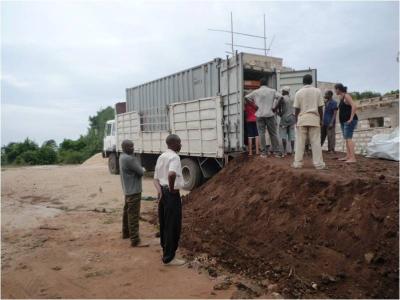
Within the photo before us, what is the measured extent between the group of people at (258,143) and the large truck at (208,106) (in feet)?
2.10

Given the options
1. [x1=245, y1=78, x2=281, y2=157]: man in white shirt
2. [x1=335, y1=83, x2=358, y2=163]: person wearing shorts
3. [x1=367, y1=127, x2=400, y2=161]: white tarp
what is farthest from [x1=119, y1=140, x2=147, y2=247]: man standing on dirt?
[x1=367, y1=127, x2=400, y2=161]: white tarp

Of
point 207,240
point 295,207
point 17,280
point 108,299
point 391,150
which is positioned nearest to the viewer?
point 108,299

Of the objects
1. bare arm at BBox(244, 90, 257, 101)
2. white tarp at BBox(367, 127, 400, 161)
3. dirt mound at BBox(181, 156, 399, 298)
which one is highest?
bare arm at BBox(244, 90, 257, 101)

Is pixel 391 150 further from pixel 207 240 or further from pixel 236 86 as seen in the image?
pixel 207 240

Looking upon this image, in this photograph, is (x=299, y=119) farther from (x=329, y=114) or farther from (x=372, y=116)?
(x=372, y=116)

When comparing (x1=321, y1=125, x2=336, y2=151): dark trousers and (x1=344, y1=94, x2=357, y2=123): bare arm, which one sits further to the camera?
(x1=321, y1=125, x2=336, y2=151): dark trousers

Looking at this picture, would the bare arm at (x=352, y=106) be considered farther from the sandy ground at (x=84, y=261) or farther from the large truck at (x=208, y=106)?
the sandy ground at (x=84, y=261)

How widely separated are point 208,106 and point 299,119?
369 cm

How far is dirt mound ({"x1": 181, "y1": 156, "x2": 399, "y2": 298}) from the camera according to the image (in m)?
3.70

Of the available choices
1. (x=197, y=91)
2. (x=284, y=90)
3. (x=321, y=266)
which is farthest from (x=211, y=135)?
(x=321, y=266)

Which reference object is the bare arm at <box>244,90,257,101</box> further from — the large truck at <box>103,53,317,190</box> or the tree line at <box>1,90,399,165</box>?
the tree line at <box>1,90,399,165</box>

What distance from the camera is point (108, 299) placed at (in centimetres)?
374

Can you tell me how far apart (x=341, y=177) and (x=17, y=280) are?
4387 mm

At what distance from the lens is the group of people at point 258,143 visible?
463 cm
